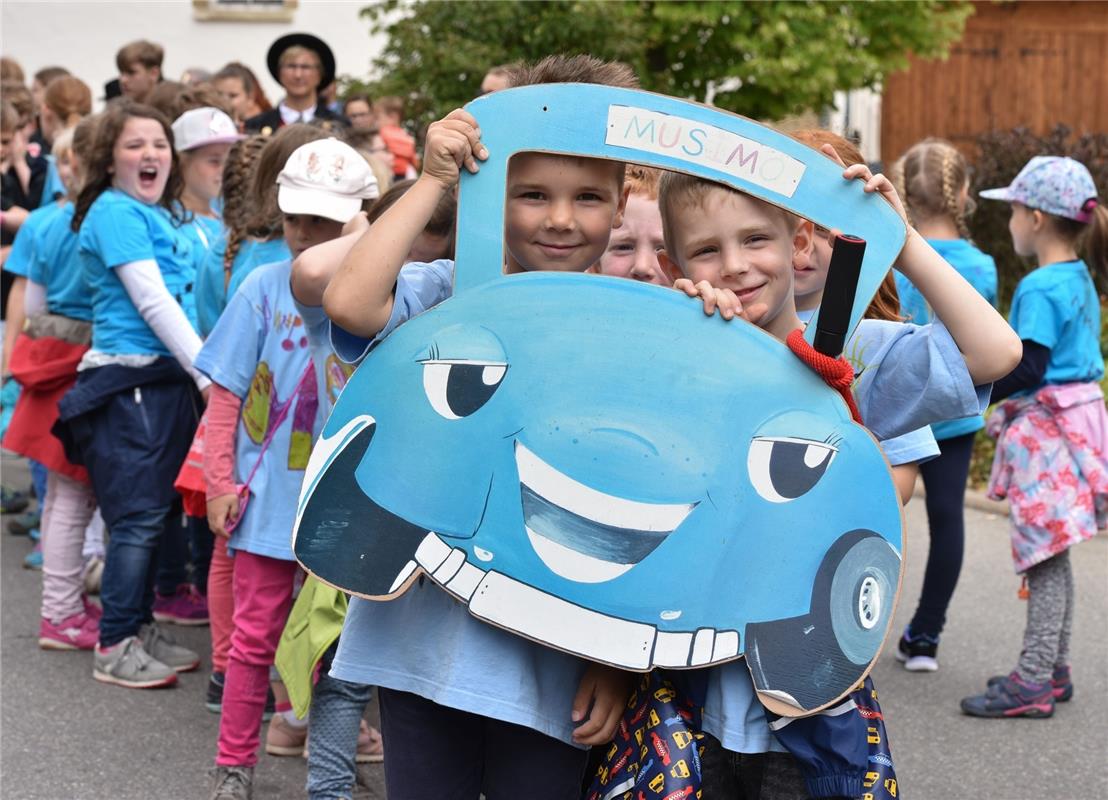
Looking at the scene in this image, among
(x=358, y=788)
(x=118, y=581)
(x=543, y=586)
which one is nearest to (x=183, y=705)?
(x=118, y=581)

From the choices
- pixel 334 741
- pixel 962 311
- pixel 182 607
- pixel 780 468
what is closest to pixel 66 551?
pixel 182 607

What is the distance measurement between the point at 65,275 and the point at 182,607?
140cm

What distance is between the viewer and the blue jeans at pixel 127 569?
501 cm

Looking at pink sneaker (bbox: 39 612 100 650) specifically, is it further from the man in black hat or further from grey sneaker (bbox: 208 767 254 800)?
the man in black hat

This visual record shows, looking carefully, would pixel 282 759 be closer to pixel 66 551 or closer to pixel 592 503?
pixel 66 551

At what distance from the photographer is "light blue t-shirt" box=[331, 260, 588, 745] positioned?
2.21 meters

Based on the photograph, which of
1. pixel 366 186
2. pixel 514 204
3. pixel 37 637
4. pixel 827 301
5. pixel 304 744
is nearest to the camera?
pixel 827 301

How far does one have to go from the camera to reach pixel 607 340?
211 cm

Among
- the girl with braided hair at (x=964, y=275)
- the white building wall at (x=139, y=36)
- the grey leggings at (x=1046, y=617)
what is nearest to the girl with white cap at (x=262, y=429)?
the girl with braided hair at (x=964, y=275)

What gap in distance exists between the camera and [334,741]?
11.7 ft

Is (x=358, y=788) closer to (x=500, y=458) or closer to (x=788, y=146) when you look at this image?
(x=500, y=458)

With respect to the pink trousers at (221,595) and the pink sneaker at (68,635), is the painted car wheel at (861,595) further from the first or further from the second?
the pink sneaker at (68,635)

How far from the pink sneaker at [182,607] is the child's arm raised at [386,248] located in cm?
391

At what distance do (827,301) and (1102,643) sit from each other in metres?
4.30
